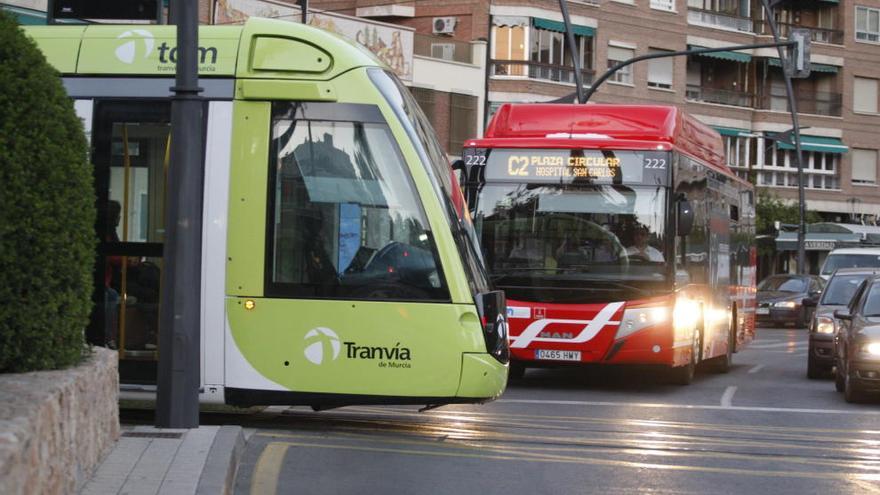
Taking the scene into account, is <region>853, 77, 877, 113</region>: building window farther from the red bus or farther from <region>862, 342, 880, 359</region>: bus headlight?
<region>862, 342, 880, 359</region>: bus headlight

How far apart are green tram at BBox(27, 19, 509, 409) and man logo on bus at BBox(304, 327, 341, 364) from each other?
10mm

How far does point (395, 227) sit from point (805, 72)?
Answer: 22562 mm

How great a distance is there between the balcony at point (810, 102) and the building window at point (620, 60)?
9.94 meters

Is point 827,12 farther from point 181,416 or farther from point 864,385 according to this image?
point 181,416

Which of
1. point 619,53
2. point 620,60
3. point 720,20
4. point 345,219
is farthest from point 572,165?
point 720,20

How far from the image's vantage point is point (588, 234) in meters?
17.8

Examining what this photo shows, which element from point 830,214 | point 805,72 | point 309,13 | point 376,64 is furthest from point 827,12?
point 376,64

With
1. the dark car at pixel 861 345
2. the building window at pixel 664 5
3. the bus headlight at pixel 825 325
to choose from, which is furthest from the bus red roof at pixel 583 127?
the building window at pixel 664 5

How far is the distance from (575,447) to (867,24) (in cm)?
6374

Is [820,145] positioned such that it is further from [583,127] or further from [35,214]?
[35,214]

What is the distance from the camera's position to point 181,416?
10.1 m

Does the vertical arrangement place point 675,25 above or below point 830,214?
above

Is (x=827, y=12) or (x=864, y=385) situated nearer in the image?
(x=864, y=385)

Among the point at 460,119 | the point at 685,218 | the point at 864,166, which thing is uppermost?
the point at 460,119
